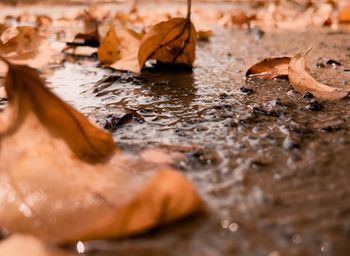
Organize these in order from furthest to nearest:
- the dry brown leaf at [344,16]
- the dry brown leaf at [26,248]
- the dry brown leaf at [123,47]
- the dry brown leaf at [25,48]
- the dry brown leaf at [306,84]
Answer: the dry brown leaf at [344,16]
the dry brown leaf at [123,47]
the dry brown leaf at [25,48]
the dry brown leaf at [306,84]
the dry brown leaf at [26,248]

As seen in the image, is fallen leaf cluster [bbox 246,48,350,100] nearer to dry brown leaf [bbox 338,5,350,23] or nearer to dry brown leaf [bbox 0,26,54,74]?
dry brown leaf [bbox 0,26,54,74]

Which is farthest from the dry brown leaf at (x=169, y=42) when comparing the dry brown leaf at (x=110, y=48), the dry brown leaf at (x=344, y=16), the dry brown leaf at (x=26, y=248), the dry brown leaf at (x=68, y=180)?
the dry brown leaf at (x=344, y=16)

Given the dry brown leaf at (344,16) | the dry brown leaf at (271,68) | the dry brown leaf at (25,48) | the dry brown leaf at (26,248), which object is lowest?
the dry brown leaf at (344,16)

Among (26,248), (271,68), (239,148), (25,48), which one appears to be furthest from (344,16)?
(26,248)

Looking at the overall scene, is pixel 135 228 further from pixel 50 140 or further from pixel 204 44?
pixel 204 44

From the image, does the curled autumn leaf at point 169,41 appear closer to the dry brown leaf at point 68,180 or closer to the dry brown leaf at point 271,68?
the dry brown leaf at point 271,68
